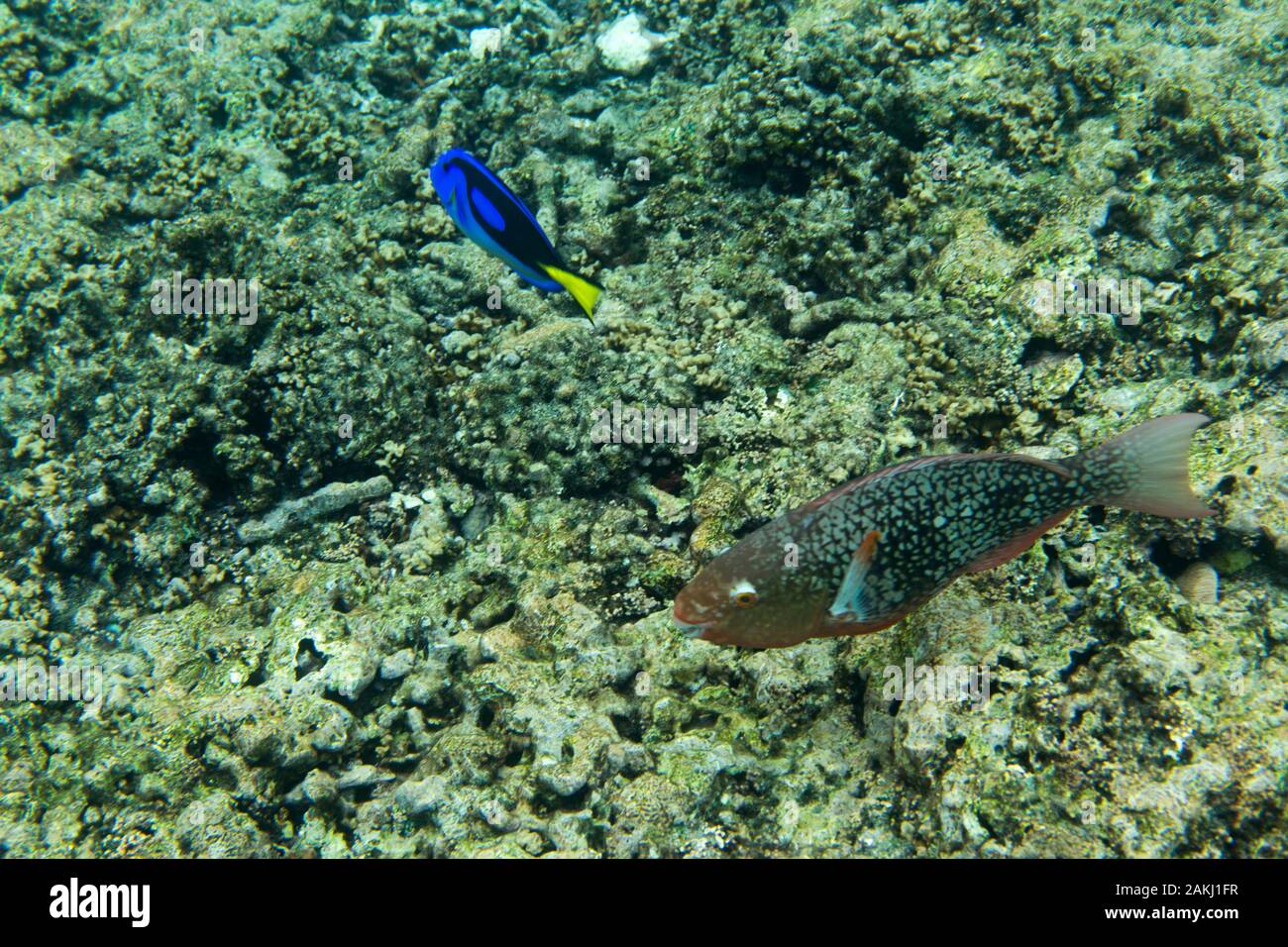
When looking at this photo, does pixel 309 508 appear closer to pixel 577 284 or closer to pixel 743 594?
pixel 577 284

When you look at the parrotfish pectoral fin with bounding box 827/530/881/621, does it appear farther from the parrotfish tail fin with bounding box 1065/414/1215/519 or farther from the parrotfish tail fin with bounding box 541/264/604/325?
the parrotfish tail fin with bounding box 541/264/604/325

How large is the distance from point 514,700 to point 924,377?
3015mm

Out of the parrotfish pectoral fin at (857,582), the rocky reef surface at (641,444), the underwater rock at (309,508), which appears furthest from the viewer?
the underwater rock at (309,508)

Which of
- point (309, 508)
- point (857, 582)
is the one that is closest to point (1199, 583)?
point (857, 582)

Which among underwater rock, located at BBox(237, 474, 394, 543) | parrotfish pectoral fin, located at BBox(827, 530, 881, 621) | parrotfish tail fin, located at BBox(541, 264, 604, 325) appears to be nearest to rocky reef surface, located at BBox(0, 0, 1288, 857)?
underwater rock, located at BBox(237, 474, 394, 543)

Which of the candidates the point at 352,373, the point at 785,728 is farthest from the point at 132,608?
the point at 785,728

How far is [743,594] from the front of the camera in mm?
2596

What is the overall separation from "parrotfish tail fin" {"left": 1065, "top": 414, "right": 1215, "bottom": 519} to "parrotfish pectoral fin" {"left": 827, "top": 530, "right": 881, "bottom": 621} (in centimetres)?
88

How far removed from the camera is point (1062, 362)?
13.8 ft

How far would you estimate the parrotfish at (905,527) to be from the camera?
8.63ft

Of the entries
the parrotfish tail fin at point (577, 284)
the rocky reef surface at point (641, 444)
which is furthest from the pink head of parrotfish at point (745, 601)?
the parrotfish tail fin at point (577, 284)

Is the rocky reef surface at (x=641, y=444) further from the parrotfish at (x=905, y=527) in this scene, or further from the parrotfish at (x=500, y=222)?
the parrotfish at (x=500, y=222)

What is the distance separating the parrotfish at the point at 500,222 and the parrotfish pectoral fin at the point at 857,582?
1.58 meters
